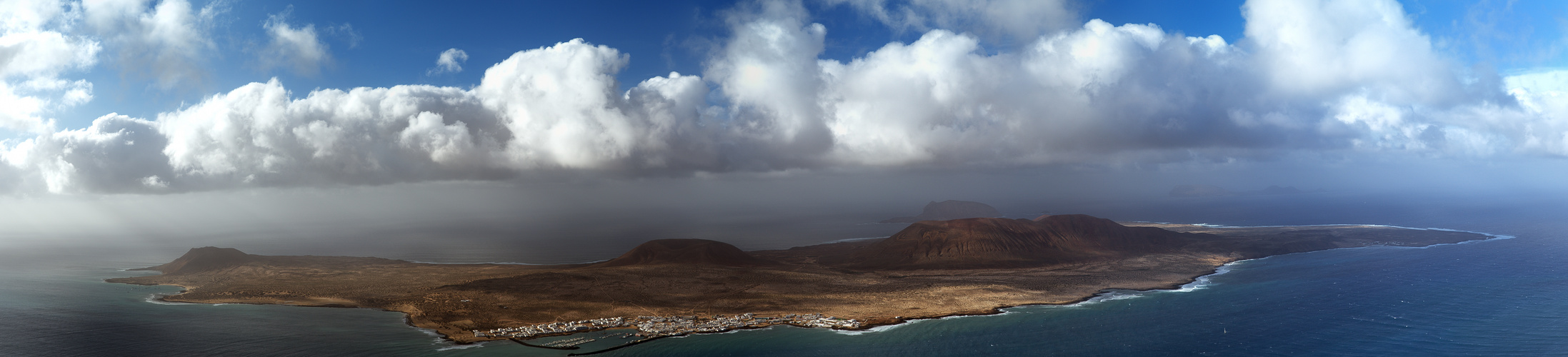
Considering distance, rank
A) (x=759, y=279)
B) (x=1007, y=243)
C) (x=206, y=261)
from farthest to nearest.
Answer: (x=1007, y=243), (x=206, y=261), (x=759, y=279)

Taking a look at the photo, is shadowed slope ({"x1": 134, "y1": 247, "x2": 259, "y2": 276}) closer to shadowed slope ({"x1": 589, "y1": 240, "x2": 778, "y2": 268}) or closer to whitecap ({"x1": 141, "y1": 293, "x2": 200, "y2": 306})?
whitecap ({"x1": 141, "y1": 293, "x2": 200, "y2": 306})

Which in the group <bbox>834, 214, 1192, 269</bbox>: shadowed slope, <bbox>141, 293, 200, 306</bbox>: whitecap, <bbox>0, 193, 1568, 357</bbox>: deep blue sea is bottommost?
<bbox>0, 193, 1568, 357</bbox>: deep blue sea

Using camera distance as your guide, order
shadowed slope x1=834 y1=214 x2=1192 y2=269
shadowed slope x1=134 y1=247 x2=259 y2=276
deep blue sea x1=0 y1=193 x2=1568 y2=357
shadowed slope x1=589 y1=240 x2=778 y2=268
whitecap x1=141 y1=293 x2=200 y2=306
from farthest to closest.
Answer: shadowed slope x1=834 y1=214 x2=1192 y2=269 → shadowed slope x1=134 y1=247 x2=259 y2=276 → shadowed slope x1=589 y1=240 x2=778 y2=268 → whitecap x1=141 y1=293 x2=200 y2=306 → deep blue sea x1=0 y1=193 x2=1568 y2=357

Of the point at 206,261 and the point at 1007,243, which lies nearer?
the point at 206,261

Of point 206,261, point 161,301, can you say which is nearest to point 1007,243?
point 161,301

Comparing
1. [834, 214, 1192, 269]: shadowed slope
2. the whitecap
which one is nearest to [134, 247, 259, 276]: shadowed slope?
the whitecap

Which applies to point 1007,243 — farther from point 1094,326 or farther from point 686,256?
point 1094,326

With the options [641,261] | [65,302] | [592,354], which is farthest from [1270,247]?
[65,302]

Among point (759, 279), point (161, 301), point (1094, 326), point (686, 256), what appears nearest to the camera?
point (1094, 326)

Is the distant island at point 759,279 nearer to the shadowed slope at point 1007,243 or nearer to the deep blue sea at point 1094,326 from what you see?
the shadowed slope at point 1007,243
